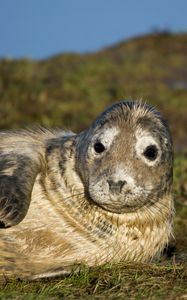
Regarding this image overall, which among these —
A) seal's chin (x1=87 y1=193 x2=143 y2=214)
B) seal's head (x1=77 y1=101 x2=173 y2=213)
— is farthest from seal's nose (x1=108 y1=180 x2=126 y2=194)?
seal's chin (x1=87 y1=193 x2=143 y2=214)

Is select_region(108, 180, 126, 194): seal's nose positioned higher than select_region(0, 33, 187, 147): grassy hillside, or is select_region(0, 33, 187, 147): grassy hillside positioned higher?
select_region(0, 33, 187, 147): grassy hillside

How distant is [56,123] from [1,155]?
6.70 metres

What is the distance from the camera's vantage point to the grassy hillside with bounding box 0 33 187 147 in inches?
469

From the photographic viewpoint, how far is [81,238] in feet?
14.5

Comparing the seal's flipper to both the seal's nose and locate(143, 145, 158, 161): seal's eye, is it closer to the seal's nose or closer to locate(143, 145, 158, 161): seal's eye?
the seal's nose

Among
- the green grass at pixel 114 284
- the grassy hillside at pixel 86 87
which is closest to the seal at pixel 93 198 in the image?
the green grass at pixel 114 284

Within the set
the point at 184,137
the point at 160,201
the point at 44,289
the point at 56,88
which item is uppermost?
the point at 56,88

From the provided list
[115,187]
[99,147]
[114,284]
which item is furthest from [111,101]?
[114,284]

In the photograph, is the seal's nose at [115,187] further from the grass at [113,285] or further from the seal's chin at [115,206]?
the grass at [113,285]

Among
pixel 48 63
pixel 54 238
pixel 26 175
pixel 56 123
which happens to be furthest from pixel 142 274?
pixel 48 63

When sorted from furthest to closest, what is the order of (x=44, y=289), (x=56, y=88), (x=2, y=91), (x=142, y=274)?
(x=56, y=88)
(x=2, y=91)
(x=142, y=274)
(x=44, y=289)

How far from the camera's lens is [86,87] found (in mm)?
14938

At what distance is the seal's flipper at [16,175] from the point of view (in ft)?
13.5

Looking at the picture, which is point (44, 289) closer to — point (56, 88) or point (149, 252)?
point (149, 252)
